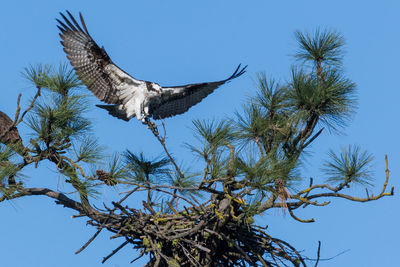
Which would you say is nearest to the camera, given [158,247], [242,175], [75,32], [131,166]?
[242,175]

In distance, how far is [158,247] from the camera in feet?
15.9

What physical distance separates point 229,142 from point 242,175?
24.8 inches

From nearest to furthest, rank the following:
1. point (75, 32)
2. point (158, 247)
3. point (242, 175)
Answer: point (242, 175) < point (158, 247) < point (75, 32)

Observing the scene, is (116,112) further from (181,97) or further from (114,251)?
(114,251)

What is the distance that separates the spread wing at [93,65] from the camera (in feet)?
21.4

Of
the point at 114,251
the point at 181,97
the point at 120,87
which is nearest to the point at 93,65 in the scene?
the point at 120,87

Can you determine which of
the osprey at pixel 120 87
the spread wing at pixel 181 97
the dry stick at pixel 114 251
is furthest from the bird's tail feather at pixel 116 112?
the dry stick at pixel 114 251

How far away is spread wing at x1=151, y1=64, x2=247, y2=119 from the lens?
281 inches

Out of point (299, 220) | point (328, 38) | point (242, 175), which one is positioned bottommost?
point (299, 220)

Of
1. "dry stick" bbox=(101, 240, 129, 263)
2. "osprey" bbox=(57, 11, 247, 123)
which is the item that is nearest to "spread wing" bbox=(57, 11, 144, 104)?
"osprey" bbox=(57, 11, 247, 123)

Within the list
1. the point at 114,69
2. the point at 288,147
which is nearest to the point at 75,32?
the point at 114,69

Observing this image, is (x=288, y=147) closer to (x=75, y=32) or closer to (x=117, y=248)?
(x=117, y=248)

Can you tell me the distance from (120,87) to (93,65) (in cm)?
42

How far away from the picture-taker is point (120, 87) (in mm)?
6934
